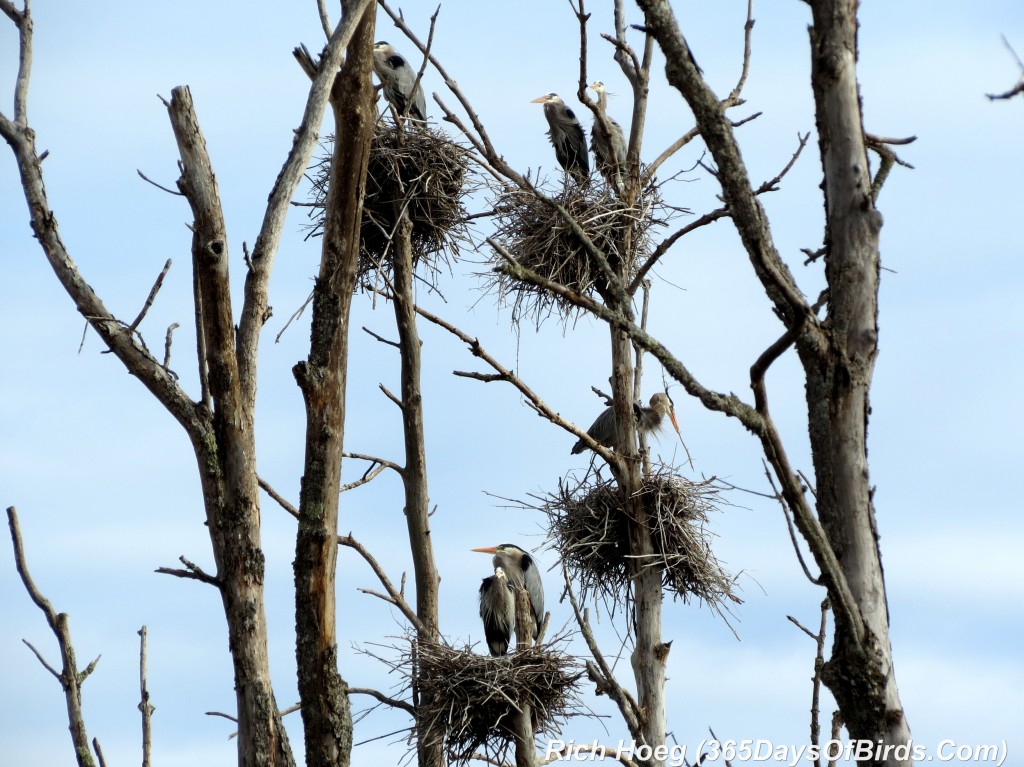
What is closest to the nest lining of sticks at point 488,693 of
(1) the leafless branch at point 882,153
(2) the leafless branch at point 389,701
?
(2) the leafless branch at point 389,701

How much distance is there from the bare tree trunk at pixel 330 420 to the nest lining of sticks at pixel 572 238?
5.22ft

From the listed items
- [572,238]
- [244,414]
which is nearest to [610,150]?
[572,238]

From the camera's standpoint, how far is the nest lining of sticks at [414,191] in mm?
6668

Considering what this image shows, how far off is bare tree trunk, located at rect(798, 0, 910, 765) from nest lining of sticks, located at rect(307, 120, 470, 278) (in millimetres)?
3743

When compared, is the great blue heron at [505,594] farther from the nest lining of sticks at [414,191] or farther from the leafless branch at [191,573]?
the leafless branch at [191,573]

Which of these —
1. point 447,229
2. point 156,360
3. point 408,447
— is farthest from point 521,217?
point 156,360

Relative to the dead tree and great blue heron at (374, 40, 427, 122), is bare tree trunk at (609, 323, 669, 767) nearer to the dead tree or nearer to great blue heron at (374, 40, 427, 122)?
the dead tree

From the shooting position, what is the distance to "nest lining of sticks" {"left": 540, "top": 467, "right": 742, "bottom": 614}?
5895 millimetres

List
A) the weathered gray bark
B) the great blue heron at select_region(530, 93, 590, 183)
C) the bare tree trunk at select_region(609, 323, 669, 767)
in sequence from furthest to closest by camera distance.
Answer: the great blue heron at select_region(530, 93, 590, 183)
the bare tree trunk at select_region(609, 323, 669, 767)
the weathered gray bark

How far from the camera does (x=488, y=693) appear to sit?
18.5ft

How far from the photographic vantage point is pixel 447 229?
6.89m

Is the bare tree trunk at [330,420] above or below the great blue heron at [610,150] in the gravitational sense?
below

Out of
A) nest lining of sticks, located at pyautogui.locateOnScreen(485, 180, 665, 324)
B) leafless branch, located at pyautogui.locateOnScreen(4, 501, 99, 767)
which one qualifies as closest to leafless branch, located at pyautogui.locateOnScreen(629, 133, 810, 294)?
nest lining of sticks, located at pyautogui.locateOnScreen(485, 180, 665, 324)

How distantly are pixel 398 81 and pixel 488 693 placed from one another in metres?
3.93
